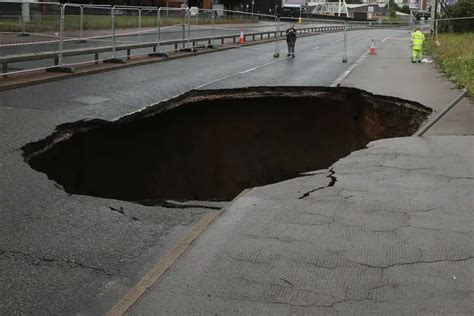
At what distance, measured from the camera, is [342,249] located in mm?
4637

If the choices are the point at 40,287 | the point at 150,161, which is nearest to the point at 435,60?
the point at 150,161

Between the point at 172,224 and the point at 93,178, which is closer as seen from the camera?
the point at 172,224

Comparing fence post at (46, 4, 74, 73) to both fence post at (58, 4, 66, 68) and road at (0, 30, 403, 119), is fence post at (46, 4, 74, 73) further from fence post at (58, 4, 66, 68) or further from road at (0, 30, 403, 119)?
road at (0, 30, 403, 119)

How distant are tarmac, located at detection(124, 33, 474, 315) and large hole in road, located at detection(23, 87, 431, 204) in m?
3.85

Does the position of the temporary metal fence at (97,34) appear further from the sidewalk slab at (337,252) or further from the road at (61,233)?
the sidewalk slab at (337,252)

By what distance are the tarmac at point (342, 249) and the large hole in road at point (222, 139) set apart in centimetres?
385

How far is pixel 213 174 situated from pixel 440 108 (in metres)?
4.94

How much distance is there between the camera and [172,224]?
209 inches

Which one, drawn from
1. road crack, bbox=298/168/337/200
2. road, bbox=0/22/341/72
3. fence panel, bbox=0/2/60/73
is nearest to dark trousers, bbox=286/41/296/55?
road, bbox=0/22/341/72

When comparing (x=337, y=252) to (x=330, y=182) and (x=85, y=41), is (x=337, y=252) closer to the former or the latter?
(x=330, y=182)

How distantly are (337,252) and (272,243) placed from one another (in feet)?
1.82

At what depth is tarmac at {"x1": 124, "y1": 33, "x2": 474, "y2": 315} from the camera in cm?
371

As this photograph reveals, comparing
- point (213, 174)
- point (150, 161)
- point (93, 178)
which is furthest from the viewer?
point (213, 174)

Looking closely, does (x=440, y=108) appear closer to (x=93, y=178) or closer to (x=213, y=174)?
(x=213, y=174)
